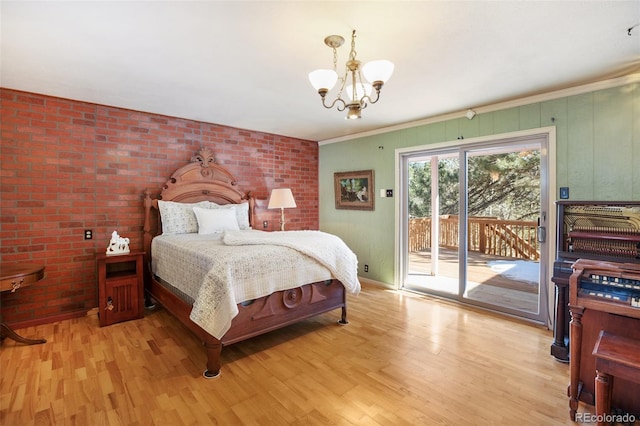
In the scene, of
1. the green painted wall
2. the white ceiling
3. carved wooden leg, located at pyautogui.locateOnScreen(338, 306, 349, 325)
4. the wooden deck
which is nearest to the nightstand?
the white ceiling

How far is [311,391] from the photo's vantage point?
209cm

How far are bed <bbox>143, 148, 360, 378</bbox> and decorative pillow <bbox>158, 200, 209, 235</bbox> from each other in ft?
0.04

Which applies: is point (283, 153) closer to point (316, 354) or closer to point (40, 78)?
point (40, 78)

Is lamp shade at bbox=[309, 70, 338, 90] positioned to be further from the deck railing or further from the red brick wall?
the deck railing

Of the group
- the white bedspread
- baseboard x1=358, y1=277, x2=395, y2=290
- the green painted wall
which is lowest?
baseboard x1=358, y1=277, x2=395, y2=290

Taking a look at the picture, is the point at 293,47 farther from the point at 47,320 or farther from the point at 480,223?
the point at 480,223

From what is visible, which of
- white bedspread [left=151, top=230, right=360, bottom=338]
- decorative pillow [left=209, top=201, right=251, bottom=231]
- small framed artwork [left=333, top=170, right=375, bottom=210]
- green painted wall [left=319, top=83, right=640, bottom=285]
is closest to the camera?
white bedspread [left=151, top=230, right=360, bottom=338]

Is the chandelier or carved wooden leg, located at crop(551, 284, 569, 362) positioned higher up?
the chandelier

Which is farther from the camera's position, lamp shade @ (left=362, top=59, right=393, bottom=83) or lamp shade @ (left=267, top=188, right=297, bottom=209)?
lamp shade @ (left=267, top=188, right=297, bottom=209)

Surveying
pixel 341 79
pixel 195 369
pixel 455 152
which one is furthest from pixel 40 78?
pixel 455 152

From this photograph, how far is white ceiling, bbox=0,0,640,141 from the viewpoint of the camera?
1.75 m

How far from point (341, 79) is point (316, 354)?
2445 mm

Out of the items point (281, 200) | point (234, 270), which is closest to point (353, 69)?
point (234, 270)

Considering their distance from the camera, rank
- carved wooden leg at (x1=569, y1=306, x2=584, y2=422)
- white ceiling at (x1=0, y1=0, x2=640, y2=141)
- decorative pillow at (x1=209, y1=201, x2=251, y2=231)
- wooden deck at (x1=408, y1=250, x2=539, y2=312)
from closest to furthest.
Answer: white ceiling at (x1=0, y1=0, x2=640, y2=141) → carved wooden leg at (x1=569, y1=306, x2=584, y2=422) → wooden deck at (x1=408, y1=250, x2=539, y2=312) → decorative pillow at (x1=209, y1=201, x2=251, y2=231)
